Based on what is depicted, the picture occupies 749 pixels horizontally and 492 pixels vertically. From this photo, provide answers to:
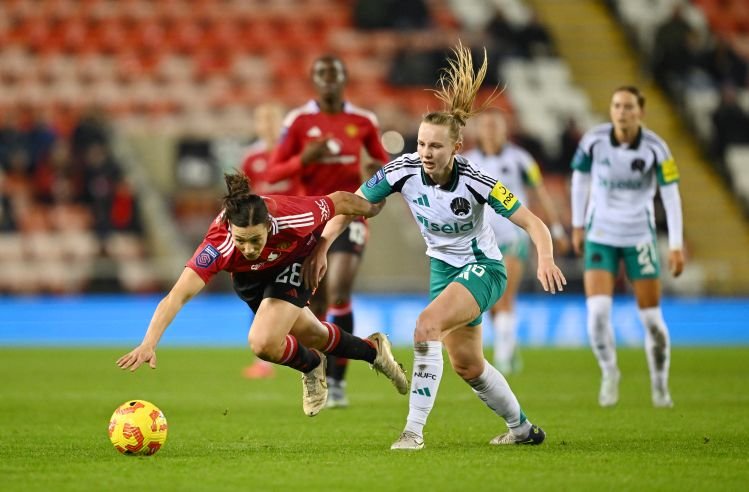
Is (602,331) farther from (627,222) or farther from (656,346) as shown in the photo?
(627,222)

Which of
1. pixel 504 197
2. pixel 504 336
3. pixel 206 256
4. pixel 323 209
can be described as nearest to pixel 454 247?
pixel 504 197

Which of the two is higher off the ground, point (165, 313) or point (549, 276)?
point (549, 276)

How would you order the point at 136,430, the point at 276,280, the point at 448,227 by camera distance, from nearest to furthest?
1. the point at 136,430
2. the point at 448,227
3. the point at 276,280

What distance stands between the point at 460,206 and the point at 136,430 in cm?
222

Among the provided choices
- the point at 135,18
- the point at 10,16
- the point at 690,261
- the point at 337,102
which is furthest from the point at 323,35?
the point at 337,102

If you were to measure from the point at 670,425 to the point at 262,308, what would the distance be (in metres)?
2.92

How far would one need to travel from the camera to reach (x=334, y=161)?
1027 centimetres

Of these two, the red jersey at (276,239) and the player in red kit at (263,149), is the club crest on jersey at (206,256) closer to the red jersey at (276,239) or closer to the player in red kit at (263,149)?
the red jersey at (276,239)

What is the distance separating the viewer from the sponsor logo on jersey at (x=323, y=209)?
295 inches

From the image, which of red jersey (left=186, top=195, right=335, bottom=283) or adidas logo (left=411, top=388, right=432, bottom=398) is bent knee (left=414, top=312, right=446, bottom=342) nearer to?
adidas logo (left=411, top=388, right=432, bottom=398)

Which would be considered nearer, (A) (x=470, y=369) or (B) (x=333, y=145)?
(A) (x=470, y=369)

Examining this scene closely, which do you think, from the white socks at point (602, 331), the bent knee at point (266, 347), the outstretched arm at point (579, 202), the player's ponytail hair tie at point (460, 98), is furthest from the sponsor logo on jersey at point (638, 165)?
the bent knee at point (266, 347)

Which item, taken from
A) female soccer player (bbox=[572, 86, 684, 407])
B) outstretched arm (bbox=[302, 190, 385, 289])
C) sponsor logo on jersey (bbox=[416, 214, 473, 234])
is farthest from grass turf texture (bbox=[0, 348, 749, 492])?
sponsor logo on jersey (bbox=[416, 214, 473, 234])

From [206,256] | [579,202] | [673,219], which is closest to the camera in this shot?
[206,256]
